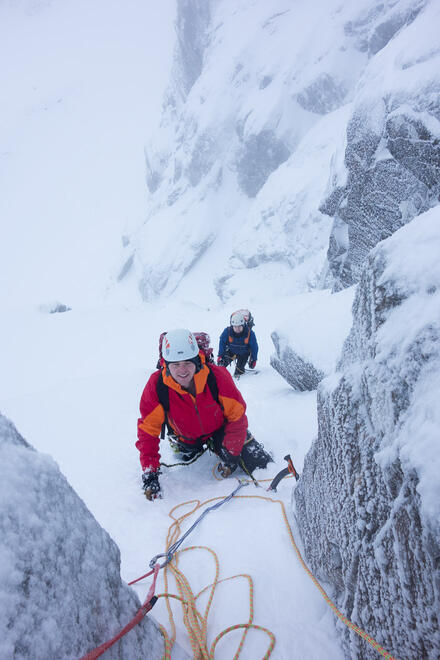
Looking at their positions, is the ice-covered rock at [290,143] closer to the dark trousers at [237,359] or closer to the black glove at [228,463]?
the dark trousers at [237,359]

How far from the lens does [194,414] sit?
3.05 meters

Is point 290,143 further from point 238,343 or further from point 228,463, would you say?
point 228,463

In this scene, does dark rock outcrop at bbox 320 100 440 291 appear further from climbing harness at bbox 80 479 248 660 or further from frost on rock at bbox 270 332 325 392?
climbing harness at bbox 80 479 248 660

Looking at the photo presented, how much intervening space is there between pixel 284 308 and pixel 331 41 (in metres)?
23.3

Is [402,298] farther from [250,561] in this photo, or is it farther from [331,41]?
[331,41]

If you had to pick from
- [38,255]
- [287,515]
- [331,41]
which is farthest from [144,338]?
[38,255]

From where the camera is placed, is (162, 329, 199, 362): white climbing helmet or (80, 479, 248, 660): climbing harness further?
(162, 329, 199, 362): white climbing helmet

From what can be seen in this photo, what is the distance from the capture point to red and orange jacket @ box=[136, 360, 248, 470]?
2986mm

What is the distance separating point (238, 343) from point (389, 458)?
5.70 m

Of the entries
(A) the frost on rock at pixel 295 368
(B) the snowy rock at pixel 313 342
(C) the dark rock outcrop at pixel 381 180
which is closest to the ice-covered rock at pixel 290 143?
(C) the dark rock outcrop at pixel 381 180

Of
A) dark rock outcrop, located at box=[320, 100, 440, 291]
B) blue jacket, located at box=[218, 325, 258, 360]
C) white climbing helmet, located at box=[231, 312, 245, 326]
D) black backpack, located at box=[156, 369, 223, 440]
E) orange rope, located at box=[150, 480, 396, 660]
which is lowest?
blue jacket, located at box=[218, 325, 258, 360]

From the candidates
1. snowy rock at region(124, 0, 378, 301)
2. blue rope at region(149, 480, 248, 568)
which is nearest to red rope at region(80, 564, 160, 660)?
blue rope at region(149, 480, 248, 568)

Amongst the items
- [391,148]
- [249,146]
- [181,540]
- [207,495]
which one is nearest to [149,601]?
[181,540]

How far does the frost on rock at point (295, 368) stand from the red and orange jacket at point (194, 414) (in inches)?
77.1
